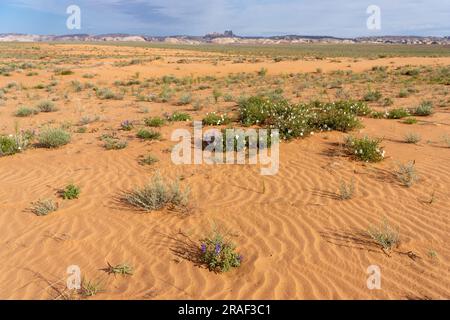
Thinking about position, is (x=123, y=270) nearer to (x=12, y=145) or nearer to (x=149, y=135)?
(x=149, y=135)

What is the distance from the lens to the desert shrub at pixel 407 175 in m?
6.17

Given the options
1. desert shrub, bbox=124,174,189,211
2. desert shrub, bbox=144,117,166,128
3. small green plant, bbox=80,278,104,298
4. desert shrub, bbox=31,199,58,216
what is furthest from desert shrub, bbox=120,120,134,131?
small green plant, bbox=80,278,104,298

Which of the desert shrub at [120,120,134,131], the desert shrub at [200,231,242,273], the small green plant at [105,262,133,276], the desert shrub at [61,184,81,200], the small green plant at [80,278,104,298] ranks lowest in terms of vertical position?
the small green plant at [80,278,104,298]

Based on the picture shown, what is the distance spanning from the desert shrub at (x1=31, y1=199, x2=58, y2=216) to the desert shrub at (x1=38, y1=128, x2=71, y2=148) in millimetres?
3436

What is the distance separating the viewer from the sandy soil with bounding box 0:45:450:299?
13.2ft

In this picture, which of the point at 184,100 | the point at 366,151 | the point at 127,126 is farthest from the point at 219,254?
the point at 184,100

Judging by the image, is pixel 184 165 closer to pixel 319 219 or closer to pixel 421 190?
pixel 319 219

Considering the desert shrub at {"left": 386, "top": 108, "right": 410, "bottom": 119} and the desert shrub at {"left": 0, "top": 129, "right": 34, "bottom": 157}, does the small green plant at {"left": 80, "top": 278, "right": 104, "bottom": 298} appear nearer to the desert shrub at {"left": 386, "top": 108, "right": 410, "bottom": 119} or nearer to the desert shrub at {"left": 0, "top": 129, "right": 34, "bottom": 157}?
the desert shrub at {"left": 0, "top": 129, "right": 34, "bottom": 157}

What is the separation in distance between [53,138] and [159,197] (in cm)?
445

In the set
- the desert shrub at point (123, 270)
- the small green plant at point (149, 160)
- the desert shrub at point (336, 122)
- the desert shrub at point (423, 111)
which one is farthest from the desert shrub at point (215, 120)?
the desert shrub at point (123, 270)

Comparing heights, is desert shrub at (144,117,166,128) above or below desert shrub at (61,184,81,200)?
above

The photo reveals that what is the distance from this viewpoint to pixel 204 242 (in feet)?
15.5

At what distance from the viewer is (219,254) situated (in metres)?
4.33

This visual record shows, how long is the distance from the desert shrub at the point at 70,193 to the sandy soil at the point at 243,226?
127mm
